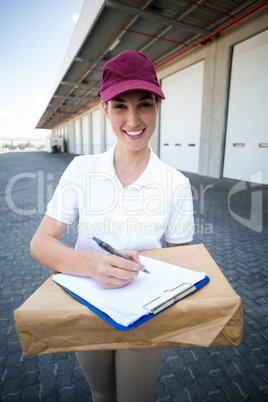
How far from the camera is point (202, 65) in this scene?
882cm

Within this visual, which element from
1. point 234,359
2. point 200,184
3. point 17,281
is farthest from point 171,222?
point 200,184

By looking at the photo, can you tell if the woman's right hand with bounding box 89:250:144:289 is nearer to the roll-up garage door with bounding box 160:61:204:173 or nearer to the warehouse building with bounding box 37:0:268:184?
the warehouse building with bounding box 37:0:268:184

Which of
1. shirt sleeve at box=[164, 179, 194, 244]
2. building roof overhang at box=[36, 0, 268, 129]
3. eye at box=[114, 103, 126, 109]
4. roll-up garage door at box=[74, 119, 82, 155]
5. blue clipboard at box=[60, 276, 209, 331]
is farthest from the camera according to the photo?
roll-up garage door at box=[74, 119, 82, 155]

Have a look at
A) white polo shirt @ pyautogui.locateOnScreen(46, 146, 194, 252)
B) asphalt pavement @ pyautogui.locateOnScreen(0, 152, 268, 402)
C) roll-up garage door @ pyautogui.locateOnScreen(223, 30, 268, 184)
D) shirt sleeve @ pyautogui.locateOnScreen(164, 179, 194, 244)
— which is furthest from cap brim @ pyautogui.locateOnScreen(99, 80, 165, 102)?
roll-up garage door @ pyautogui.locateOnScreen(223, 30, 268, 184)

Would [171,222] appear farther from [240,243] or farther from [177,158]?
[177,158]

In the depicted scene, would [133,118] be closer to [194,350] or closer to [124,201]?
[124,201]

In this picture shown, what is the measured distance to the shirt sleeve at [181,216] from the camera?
1.12 meters

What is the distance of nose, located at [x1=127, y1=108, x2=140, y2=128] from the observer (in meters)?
1.02

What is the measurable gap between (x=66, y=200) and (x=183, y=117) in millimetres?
9935

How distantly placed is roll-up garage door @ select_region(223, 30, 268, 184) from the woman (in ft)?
23.1

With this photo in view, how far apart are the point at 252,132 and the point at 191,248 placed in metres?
7.54

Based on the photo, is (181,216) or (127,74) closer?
(127,74)

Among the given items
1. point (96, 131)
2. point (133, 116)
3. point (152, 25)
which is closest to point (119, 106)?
point (133, 116)

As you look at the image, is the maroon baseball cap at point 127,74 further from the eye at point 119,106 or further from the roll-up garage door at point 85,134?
the roll-up garage door at point 85,134
